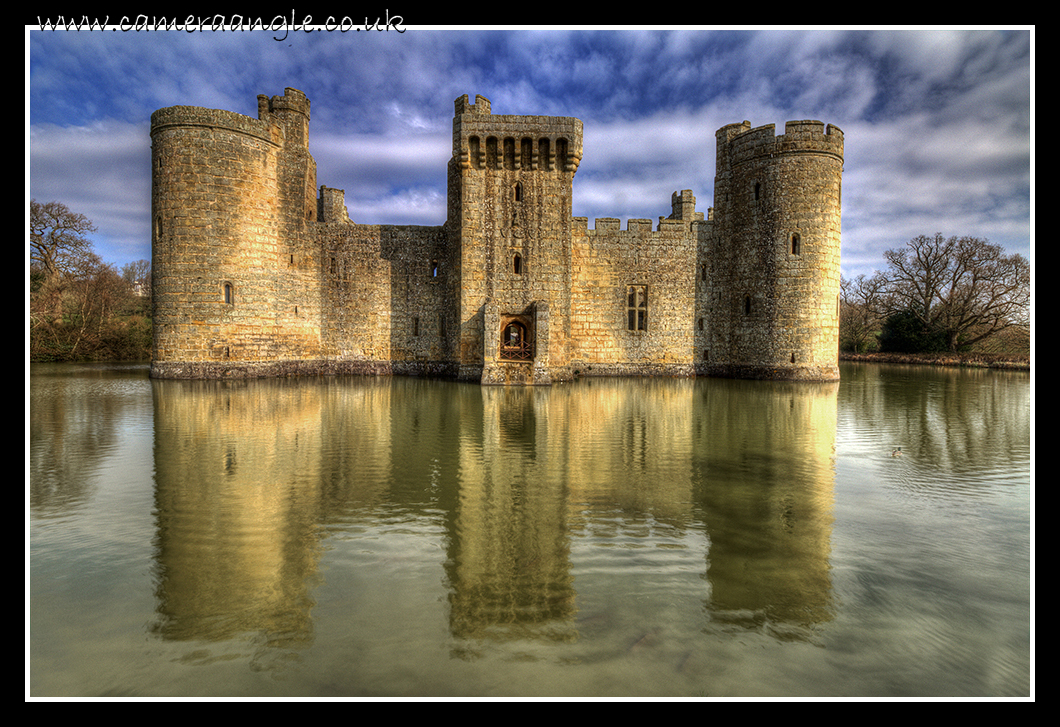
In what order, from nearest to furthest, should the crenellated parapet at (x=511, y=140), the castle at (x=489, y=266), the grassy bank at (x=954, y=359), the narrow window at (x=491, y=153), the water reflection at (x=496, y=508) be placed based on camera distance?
the water reflection at (x=496, y=508)
the castle at (x=489, y=266)
the crenellated parapet at (x=511, y=140)
the narrow window at (x=491, y=153)
the grassy bank at (x=954, y=359)

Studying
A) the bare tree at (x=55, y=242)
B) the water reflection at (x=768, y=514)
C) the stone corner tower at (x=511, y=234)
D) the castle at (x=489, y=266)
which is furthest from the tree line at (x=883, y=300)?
the water reflection at (x=768, y=514)

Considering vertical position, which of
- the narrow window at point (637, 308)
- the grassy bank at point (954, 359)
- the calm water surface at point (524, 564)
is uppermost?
the narrow window at point (637, 308)

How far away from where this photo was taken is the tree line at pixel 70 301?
28.9m

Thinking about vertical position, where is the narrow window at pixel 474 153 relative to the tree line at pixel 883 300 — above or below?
above

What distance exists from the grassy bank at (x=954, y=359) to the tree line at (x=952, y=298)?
109 centimetres

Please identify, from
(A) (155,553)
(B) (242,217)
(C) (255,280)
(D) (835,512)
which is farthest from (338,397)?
(D) (835,512)

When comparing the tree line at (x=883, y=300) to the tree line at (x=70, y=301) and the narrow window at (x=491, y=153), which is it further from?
Result: the narrow window at (x=491, y=153)

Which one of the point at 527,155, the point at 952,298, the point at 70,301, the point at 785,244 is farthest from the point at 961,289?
the point at 70,301

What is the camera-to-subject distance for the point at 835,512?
20.1 feet

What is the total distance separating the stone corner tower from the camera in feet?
69.6

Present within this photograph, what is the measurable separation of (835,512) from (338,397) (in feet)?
45.8

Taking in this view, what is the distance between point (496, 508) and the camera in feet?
20.0

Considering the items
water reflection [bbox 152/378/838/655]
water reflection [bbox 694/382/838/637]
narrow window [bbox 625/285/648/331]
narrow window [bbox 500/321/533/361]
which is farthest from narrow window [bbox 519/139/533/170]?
water reflection [bbox 694/382/838/637]

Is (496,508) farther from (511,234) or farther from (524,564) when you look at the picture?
(511,234)
